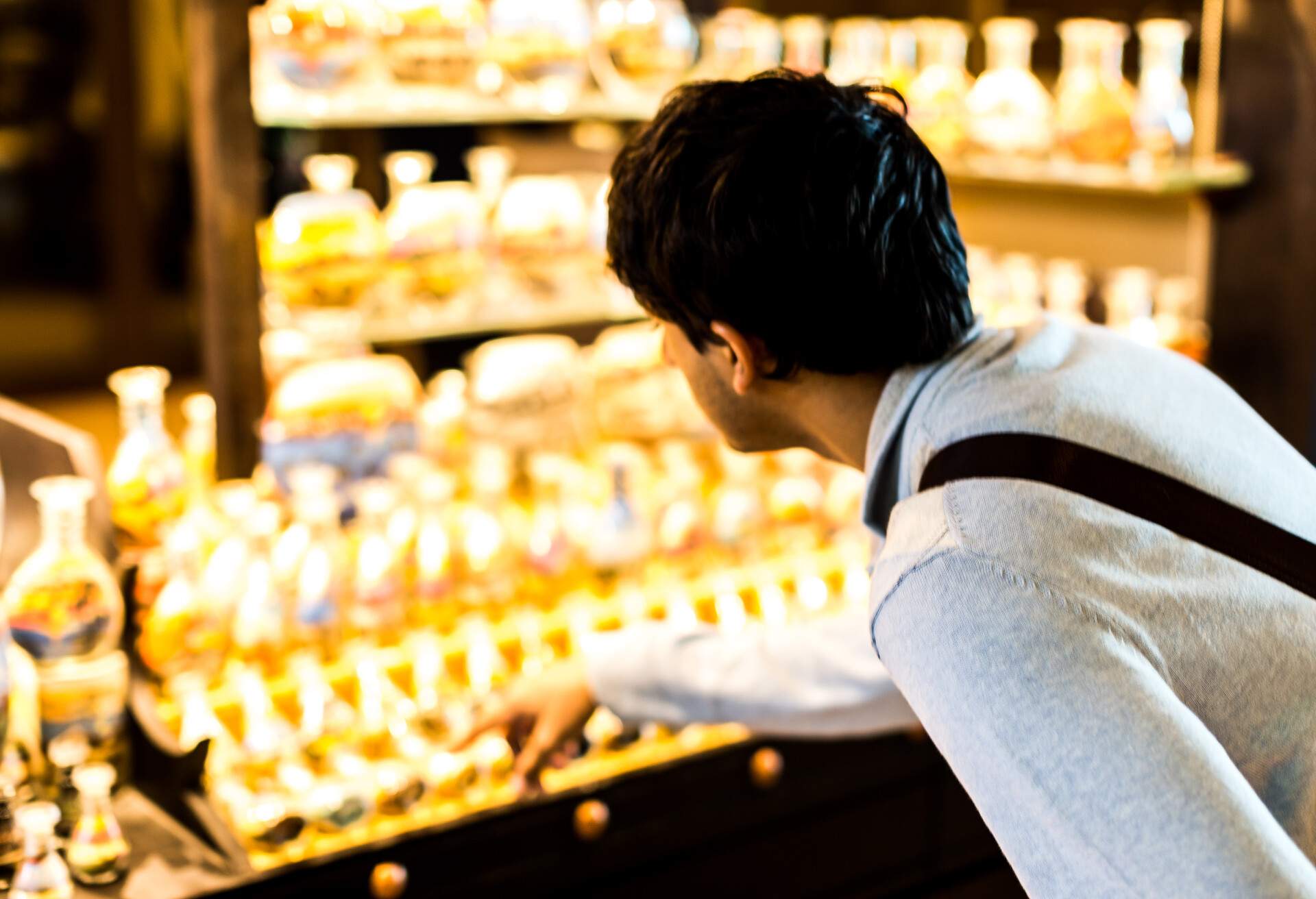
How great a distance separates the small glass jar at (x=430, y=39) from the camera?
87.9 inches

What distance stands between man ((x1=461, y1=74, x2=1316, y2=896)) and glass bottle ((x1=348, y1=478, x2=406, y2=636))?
3.01 feet

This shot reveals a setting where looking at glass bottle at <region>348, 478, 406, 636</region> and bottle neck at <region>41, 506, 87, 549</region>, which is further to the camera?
glass bottle at <region>348, 478, 406, 636</region>

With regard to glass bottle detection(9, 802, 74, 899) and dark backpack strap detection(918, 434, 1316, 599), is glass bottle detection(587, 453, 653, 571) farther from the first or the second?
dark backpack strap detection(918, 434, 1316, 599)

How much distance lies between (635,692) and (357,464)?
2.77 ft

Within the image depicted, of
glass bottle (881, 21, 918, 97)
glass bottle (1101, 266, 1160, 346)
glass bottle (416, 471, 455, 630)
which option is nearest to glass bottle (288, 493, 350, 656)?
glass bottle (416, 471, 455, 630)

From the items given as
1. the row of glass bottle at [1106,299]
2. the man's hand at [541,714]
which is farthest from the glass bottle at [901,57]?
the man's hand at [541,714]

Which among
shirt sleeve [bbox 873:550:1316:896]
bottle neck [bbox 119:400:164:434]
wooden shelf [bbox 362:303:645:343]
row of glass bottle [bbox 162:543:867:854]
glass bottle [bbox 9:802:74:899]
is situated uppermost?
shirt sleeve [bbox 873:550:1316:896]

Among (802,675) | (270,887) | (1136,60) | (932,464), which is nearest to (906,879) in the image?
(802,675)

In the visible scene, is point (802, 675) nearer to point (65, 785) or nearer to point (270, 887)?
point (270, 887)

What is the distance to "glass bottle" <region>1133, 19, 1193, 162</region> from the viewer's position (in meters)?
2.72

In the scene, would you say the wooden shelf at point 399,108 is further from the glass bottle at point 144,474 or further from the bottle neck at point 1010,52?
the bottle neck at point 1010,52

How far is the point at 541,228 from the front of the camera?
2494mm

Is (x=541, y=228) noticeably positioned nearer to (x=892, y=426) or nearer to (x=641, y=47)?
(x=641, y=47)

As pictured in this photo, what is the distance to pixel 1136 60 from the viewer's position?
→ 3648 mm
